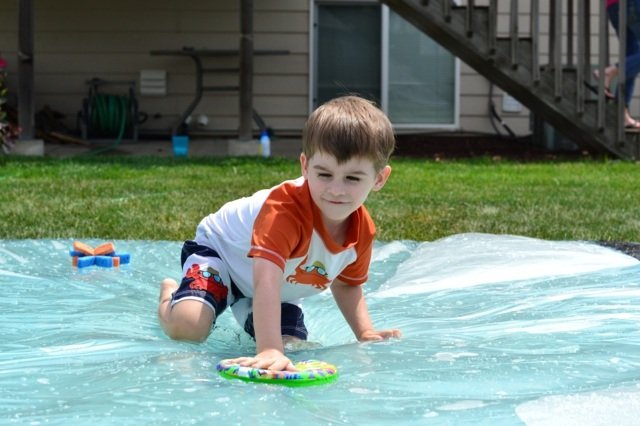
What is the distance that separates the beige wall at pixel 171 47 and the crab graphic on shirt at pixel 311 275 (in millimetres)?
10065

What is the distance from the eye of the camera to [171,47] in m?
13.2

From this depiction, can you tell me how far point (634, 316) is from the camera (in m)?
3.49

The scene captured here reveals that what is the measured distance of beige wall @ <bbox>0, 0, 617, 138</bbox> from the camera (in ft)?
43.2

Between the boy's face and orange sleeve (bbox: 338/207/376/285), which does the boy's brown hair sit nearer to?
the boy's face

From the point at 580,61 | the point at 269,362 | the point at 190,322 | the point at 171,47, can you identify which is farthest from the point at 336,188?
the point at 171,47

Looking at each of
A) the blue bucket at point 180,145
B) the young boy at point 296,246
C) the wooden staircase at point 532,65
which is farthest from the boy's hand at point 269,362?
the blue bucket at point 180,145

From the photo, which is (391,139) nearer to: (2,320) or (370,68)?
(2,320)

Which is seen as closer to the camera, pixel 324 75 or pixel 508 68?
A: pixel 508 68

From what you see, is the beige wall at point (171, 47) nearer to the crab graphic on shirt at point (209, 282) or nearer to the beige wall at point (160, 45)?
the beige wall at point (160, 45)

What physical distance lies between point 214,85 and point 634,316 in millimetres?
10186

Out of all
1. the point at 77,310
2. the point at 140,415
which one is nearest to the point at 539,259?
the point at 77,310

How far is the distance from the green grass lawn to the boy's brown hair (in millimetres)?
2744

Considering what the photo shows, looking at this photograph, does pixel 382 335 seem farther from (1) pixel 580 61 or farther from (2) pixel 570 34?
(2) pixel 570 34

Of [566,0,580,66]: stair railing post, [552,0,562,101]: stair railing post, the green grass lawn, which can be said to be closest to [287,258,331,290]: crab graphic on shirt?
the green grass lawn
